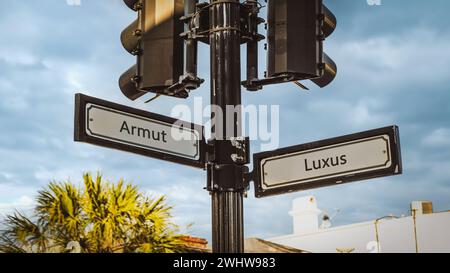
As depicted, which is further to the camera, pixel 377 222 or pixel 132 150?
pixel 377 222

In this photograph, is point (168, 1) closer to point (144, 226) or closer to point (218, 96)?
point (218, 96)

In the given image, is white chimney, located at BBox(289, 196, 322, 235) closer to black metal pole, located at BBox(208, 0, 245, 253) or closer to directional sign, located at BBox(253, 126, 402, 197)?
directional sign, located at BBox(253, 126, 402, 197)

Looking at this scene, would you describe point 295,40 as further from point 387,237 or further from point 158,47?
point 387,237

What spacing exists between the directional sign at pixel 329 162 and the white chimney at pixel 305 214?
62.0 ft

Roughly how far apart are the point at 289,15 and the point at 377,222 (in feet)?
57.0

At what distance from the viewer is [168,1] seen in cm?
465

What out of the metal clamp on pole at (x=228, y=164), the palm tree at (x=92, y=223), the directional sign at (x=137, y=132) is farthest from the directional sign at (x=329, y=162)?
the palm tree at (x=92, y=223)

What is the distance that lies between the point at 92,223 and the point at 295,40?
7.99m

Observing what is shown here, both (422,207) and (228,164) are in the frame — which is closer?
(228,164)

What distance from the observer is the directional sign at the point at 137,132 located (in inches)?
168

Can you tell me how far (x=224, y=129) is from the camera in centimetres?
436

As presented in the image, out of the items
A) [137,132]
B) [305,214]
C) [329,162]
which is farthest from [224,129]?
[305,214]

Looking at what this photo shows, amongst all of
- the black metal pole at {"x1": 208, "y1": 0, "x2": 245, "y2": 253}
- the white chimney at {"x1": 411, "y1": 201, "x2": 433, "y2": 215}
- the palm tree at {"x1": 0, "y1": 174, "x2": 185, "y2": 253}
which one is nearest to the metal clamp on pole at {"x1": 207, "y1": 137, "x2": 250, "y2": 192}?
the black metal pole at {"x1": 208, "y1": 0, "x2": 245, "y2": 253}

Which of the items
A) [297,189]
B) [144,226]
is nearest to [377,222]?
[144,226]
